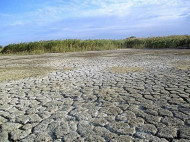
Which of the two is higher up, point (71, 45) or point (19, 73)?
point (71, 45)

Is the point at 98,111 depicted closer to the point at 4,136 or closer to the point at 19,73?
the point at 4,136

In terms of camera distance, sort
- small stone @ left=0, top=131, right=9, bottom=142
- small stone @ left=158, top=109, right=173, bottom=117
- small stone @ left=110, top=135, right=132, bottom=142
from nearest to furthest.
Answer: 1. small stone @ left=110, top=135, right=132, bottom=142
2. small stone @ left=0, top=131, right=9, bottom=142
3. small stone @ left=158, top=109, right=173, bottom=117

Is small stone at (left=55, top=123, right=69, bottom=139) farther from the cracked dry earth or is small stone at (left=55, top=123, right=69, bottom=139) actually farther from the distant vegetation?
the distant vegetation

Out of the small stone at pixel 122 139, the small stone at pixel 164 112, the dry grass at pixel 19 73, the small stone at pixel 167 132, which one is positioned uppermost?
the dry grass at pixel 19 73

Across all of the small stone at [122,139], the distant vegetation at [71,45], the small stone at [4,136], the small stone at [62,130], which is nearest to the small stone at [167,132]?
the small stone at [122,139]

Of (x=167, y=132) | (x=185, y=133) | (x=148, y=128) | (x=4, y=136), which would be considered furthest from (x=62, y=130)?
(x=185, y=133)

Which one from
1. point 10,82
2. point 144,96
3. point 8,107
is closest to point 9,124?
point 8,107

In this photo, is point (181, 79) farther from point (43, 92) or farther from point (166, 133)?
point (43, 92)

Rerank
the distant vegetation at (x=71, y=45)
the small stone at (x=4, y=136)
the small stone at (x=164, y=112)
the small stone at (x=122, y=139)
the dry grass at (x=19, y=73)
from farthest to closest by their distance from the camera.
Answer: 1. the distant vegetation at (x=71, y=45)
2. the dry grass at (x=19, y=73)
3. the small stone at (x=164, y=112)
4. the small stone at (x=4, y=136)
5. the small stone at (x=122, y=139)

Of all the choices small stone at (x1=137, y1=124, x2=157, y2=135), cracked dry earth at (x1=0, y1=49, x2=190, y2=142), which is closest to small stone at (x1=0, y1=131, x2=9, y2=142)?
cracked dry earth at (x1=0, y1=49, x2=190, y2=142)

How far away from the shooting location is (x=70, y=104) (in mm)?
3850

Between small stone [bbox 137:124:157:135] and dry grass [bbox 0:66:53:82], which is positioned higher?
dry grass [bbox 0:66:53:82]

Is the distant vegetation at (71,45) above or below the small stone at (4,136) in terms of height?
above

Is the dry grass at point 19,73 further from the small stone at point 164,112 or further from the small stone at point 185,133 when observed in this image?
the small stone at point 185,133
